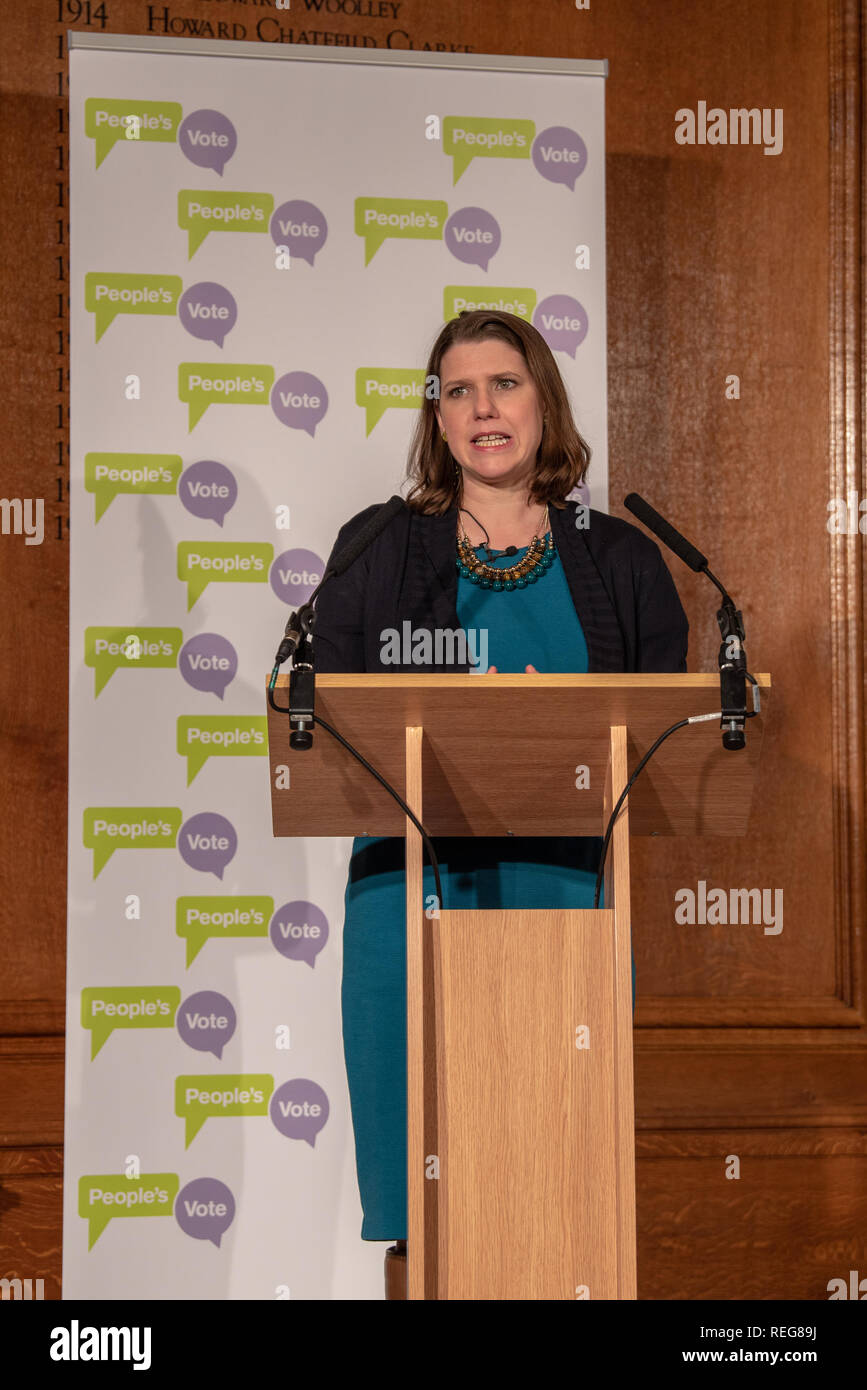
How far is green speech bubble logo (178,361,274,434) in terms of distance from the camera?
119 inches

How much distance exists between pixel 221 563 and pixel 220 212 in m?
0.80

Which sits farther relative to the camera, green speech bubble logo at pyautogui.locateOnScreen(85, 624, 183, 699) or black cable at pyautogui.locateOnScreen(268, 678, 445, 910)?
green speech bubble logo at pyautogui.locateOnScreen(85, 624, 183, 699)

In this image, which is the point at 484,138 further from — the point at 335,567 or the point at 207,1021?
the point at 207,1021

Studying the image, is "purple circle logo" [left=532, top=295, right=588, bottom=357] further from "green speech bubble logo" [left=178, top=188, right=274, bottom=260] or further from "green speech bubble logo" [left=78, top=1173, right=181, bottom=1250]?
"green speech bubble logo" [left=78, top=1173, right=181, bottom=1250]

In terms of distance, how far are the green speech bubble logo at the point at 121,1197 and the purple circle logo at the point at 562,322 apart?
202 centimetres

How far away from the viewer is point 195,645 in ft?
9.80

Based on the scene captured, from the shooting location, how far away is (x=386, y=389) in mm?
3047

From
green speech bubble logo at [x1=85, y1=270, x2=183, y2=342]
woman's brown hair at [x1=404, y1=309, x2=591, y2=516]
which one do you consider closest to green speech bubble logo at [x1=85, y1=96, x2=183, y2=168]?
green speech bubble logo at [x1=85, y1=270, x2=183, y2=342]

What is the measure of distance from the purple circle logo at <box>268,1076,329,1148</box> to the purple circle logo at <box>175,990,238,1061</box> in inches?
6.3

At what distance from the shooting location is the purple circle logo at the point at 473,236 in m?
3.09

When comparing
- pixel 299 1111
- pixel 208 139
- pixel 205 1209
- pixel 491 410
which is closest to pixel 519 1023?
pixel 491 410

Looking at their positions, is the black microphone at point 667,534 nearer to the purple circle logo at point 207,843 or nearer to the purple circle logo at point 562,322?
the purple circle logo at point 562,322
